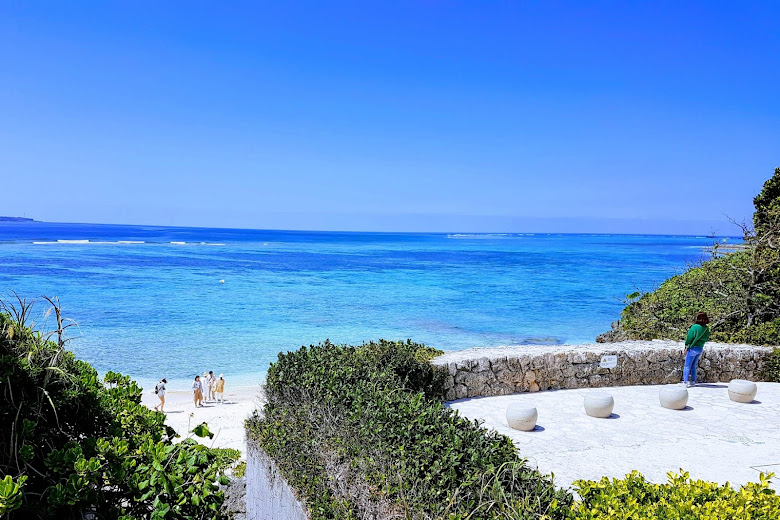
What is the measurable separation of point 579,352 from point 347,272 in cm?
5388

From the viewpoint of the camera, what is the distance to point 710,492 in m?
3.63

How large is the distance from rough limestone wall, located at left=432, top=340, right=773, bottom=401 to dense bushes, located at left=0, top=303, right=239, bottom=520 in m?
6.83

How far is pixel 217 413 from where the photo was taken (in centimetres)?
1664

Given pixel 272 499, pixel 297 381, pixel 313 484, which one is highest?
pixel 297 381

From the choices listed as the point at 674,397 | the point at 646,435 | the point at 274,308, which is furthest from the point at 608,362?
the point at 274,308

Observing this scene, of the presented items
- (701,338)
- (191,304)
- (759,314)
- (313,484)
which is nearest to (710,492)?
(313,484)

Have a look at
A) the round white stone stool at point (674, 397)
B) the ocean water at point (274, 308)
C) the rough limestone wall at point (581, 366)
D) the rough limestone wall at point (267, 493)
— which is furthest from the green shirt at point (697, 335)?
the ocean water at point (274, 308)

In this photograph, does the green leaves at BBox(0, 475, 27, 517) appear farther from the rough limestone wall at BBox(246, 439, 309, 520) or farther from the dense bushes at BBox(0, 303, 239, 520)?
the rough limestone wall at BBox(246, 439, 309, 520)

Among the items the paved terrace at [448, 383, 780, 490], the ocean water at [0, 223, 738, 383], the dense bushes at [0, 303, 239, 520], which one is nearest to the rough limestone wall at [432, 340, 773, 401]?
the paved terrace at [448, 383, 780, 490]

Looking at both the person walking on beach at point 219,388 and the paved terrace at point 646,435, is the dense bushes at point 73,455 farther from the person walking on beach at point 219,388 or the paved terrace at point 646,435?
the person walking on beach at point 219,388

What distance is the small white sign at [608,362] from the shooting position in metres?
10.9

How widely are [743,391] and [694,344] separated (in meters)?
1.19

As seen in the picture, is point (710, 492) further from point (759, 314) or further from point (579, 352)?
point (759, 314)

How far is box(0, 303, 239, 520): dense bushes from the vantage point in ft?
9.13
